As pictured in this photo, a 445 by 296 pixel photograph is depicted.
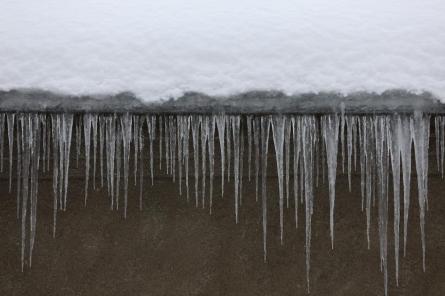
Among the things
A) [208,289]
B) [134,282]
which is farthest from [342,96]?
[134,282]

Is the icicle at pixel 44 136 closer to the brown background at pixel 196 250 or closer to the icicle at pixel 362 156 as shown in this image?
the brown background at pixel 196 250

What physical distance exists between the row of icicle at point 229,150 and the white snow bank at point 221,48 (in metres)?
0.19

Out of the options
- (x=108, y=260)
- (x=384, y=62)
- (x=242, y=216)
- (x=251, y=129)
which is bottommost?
(x=108, y=260)

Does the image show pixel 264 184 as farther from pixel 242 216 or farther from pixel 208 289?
pixel 208 289

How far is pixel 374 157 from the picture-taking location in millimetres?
2816

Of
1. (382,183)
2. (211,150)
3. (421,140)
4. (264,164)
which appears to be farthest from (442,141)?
(211,150)

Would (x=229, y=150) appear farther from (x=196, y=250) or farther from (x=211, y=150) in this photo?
(x=196, y=250)

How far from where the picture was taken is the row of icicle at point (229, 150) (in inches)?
102

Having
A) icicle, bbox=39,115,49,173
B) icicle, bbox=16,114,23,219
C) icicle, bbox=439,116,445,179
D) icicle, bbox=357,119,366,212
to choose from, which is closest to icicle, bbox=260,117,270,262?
icicle, bbox=357,119,366,212

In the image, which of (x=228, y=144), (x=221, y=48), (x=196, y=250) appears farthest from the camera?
(x=196, y=250)

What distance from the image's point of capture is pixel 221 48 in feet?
8.36

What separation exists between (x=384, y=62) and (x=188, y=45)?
3.33 ft

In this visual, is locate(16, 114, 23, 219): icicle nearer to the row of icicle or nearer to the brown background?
the row of icicle

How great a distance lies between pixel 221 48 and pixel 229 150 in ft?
1.91
